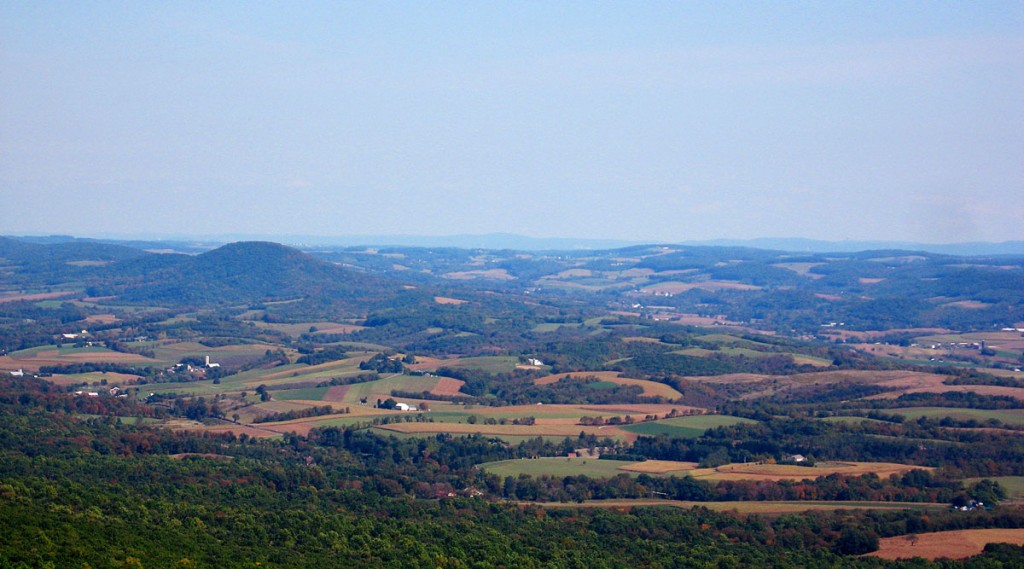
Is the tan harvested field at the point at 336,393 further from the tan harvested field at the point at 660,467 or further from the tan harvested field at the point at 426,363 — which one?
the tan harvested field at the point at 660,467

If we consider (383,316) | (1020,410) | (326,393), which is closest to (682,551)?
(1020,410)

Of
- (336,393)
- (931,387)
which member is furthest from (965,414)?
(336,393)

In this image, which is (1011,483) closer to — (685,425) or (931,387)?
(685,425)

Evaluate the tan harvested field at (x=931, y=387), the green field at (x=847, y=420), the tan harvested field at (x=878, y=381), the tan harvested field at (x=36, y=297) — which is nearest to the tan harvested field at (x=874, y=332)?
the tan harvested field at (x=878, y=381)

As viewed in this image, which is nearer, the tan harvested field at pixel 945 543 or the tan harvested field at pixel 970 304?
the tan harvested field at pixel 945 543

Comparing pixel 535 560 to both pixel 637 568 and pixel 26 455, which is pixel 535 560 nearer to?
pixel 637 568

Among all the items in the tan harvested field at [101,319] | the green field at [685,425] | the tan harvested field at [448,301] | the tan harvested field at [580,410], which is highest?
the tan harvested field at [448,301]
